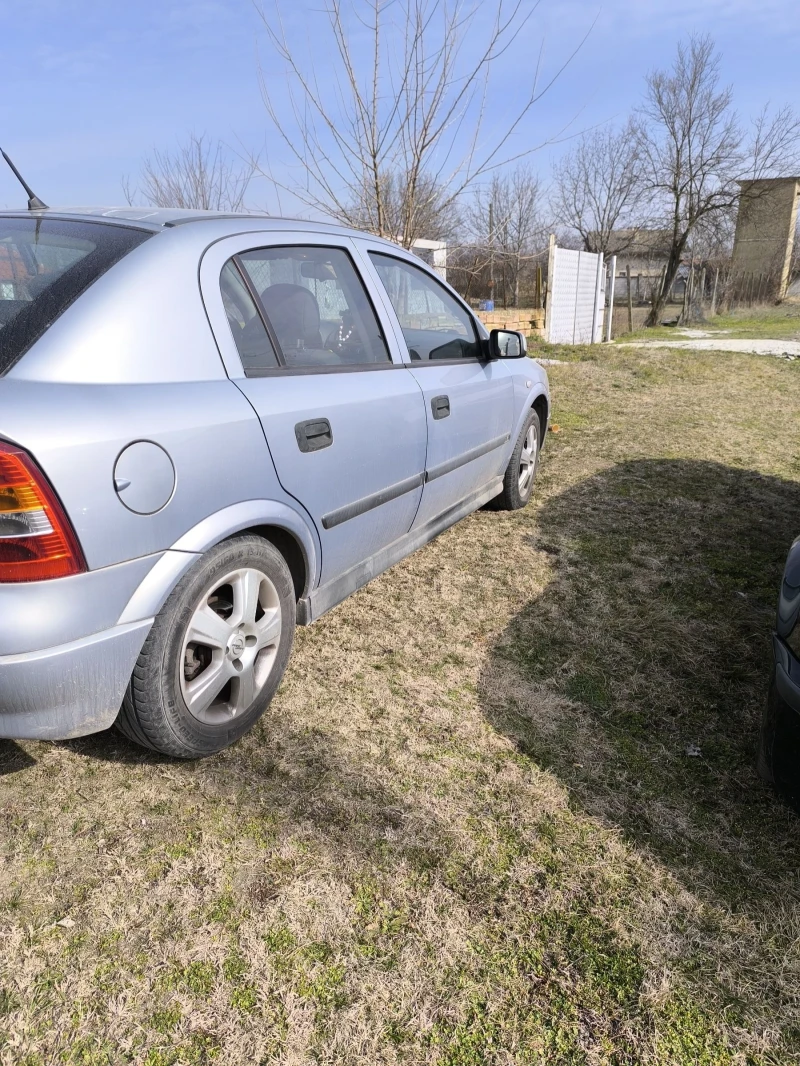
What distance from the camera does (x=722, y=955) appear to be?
5.65 ft

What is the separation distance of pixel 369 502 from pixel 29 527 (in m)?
1.40

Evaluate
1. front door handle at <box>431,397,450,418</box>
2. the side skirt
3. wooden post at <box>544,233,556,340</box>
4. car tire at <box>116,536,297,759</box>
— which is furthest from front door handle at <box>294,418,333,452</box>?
wooden post at <box>544,233,556,340</box>

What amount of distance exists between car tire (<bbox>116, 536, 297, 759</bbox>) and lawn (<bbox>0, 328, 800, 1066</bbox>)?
17 cm

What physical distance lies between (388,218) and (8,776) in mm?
7198

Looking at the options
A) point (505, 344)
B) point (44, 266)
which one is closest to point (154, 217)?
point (44, 266)

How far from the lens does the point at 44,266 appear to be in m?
2.12

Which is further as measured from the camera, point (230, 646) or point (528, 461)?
point (528, 461)

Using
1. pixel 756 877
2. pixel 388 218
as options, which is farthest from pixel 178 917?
pixel 388 218

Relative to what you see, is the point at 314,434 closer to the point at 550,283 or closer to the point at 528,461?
the point at 528,461

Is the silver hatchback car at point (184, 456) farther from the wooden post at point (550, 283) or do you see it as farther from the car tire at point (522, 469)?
the wooden post at point (550, 283)

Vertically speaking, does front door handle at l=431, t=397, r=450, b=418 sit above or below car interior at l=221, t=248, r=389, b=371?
below

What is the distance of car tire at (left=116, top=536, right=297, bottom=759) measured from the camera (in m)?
2.03

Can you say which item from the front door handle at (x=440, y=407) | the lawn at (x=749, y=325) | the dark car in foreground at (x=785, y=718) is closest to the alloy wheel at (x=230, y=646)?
the front door handle at (x=440, y=407)

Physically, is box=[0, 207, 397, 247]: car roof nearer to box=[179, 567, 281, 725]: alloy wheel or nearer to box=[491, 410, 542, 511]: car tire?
box=[179, 567, 281, 725]: alloy wheel
